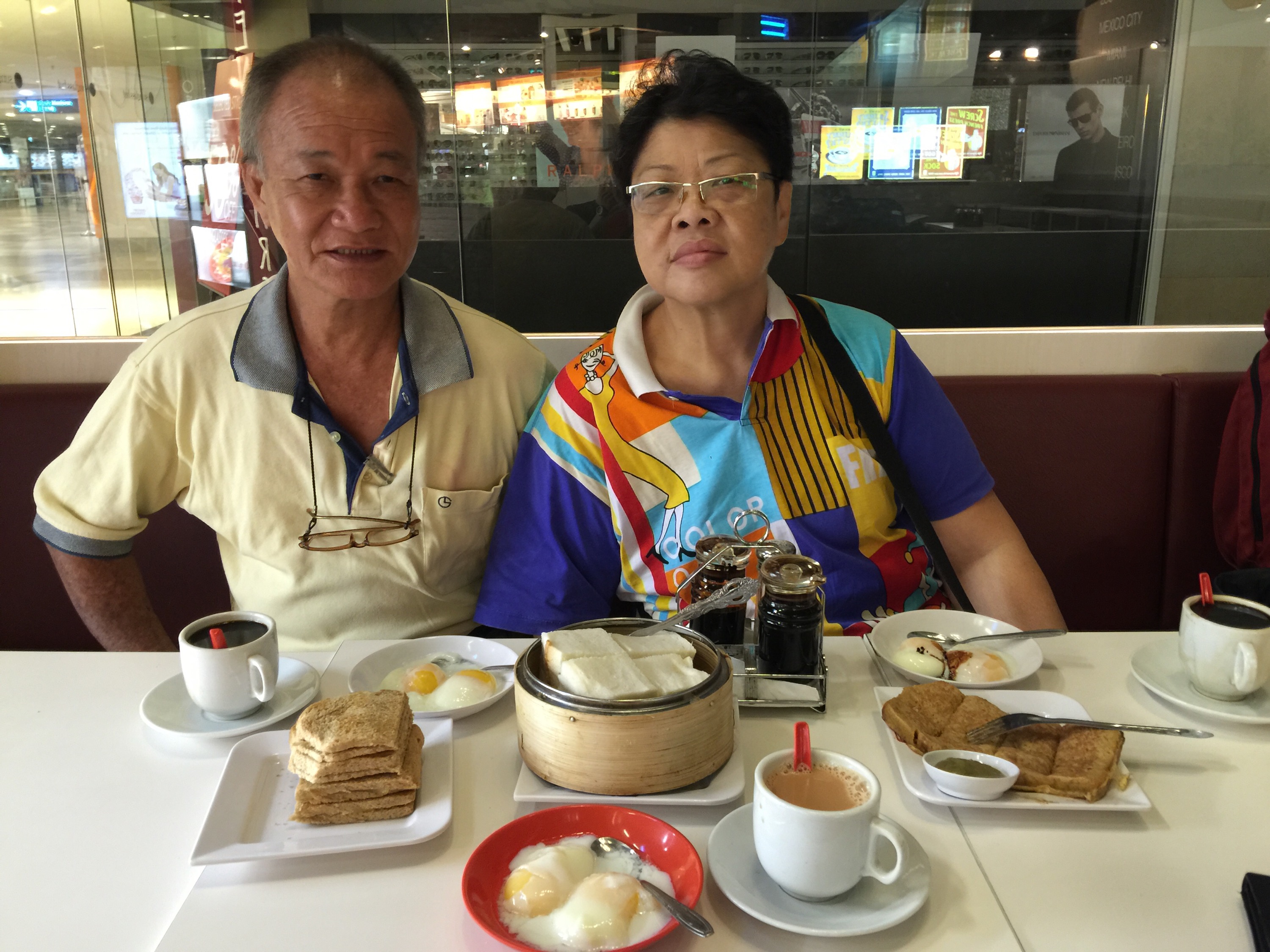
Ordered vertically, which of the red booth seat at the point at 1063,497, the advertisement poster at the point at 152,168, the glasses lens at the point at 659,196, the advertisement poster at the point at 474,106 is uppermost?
the advertisement poster at the point at 474,106

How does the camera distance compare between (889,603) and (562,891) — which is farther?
(889,603)

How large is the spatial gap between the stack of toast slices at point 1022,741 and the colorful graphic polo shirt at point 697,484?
0.49m

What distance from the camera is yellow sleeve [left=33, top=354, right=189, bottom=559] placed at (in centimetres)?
172

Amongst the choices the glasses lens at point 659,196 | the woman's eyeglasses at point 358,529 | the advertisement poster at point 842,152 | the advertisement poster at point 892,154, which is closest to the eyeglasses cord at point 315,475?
the woman's eyeglasses at point 358,529

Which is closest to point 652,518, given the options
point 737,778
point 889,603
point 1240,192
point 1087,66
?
point 889,603

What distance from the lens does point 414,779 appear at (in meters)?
1.01

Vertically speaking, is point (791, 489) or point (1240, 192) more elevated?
point (1240, 192)

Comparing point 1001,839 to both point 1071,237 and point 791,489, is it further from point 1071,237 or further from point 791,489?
point 1071,237

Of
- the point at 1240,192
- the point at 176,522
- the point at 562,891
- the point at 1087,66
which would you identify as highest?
the point at 1087,66

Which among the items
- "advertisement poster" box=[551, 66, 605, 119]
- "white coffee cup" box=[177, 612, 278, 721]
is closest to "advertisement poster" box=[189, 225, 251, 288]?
"advertisement poster" box=[551, 66, 605, 119]

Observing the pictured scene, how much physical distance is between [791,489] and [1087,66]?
308 cm

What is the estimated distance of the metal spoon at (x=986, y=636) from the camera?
133 centimetres

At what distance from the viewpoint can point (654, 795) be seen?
1.01 m

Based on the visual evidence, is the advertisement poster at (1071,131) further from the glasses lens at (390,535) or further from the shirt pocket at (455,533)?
the glasses lens at (390,535)
